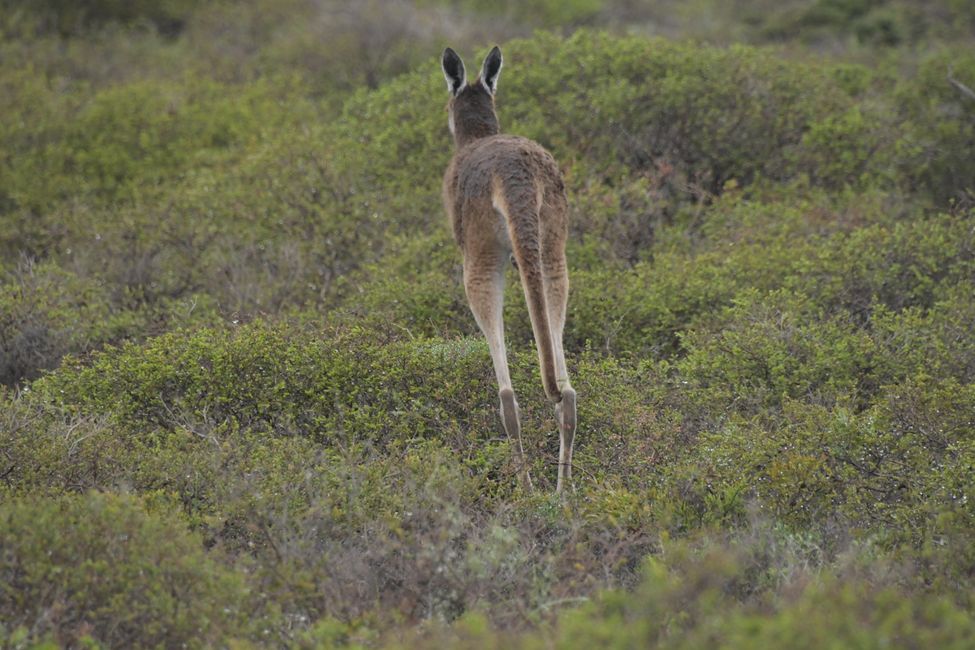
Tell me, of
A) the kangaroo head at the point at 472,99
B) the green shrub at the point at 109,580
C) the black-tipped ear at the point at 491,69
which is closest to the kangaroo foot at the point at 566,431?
the green shrub at the point at 109,580

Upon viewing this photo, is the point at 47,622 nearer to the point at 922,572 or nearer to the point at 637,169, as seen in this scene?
the point at 922,572

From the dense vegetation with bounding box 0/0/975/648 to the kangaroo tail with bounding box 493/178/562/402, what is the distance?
0.65 metres

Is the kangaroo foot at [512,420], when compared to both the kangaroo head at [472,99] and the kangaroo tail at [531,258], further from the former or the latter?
the kangaroo head at [472,99]

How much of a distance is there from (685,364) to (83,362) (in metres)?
3.67

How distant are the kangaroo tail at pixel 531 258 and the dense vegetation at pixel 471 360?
0.65 metres

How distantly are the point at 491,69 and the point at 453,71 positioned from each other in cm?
24

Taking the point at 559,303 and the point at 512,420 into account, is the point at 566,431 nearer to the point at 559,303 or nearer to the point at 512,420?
the point at 512,420

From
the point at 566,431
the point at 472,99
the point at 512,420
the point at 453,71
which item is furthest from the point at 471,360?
the point at 453,71

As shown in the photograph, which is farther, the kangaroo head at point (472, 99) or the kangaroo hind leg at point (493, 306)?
the kangaroo head at point (472, 99)

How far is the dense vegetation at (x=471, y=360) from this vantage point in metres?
4.63

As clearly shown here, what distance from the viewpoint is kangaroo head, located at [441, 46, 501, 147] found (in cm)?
743

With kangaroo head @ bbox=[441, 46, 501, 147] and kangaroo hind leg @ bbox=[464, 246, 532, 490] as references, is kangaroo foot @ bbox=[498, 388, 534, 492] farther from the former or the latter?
kangaroo head @ bbox=[441, 46, 501, 147]

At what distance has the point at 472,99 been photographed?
24.6ft

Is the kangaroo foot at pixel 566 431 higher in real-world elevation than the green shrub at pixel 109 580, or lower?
lower
